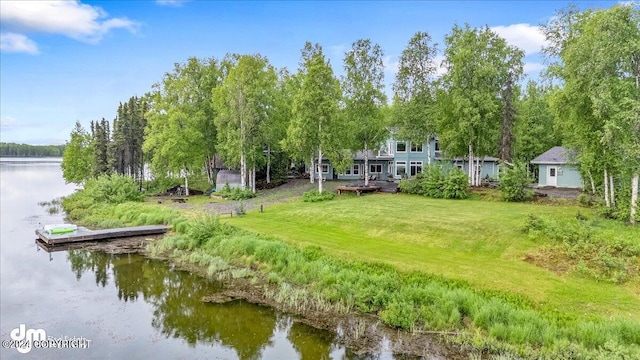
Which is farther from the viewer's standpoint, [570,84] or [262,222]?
[262,222]

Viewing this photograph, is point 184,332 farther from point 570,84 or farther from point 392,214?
point 570,84

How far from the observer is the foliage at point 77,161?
2029 inches

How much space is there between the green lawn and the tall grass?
0.85 metres

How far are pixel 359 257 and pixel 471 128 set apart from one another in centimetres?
1811

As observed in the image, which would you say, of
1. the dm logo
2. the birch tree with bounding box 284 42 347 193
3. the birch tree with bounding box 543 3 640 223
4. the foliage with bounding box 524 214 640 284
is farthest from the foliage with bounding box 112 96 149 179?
the birch tree with bounding box 543 3 640 223

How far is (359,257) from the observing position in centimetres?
1653

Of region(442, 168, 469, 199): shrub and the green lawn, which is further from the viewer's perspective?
region(442, 168, 469, 199): shrub

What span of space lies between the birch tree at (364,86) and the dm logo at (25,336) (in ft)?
84.0

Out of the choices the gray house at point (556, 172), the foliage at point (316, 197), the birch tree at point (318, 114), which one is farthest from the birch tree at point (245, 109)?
the gray house at point (556, 172)

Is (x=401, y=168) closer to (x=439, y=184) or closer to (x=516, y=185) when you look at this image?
(x=439, y=184)

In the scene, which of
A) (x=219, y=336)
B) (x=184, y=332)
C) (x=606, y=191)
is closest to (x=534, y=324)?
(x=219, y=336)

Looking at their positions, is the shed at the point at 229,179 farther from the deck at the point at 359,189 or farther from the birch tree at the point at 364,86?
the birch tree at the point at 364,86

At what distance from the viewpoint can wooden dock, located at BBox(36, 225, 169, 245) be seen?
78.3 ft

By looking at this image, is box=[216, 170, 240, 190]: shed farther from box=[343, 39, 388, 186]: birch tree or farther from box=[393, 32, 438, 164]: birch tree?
box=[393, 32, 438, 164]: birch tree
